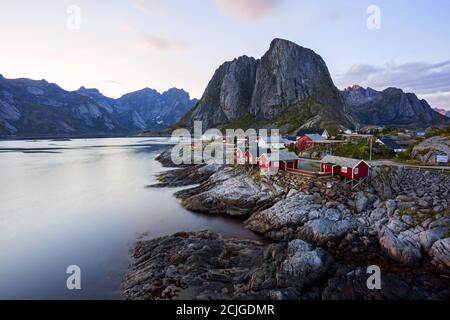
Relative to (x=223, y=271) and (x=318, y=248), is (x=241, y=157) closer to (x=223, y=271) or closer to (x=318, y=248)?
(x=318, y=248)

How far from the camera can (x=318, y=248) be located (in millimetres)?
20219

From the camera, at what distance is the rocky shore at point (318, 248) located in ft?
56.1

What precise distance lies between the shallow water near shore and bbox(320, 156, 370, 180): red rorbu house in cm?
1320

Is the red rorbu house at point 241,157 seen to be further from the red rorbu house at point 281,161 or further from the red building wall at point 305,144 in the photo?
the red building wall at point 305,144

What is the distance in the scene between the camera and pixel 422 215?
79.2ft

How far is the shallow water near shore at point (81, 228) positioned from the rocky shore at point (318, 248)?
2383mm

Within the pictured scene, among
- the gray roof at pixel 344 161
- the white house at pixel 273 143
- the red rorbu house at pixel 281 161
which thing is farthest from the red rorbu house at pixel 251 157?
the white house at pixel 273 143

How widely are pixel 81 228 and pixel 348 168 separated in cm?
3103

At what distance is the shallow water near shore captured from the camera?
19.8 metres

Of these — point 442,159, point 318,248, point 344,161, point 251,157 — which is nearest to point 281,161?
point 251,157
